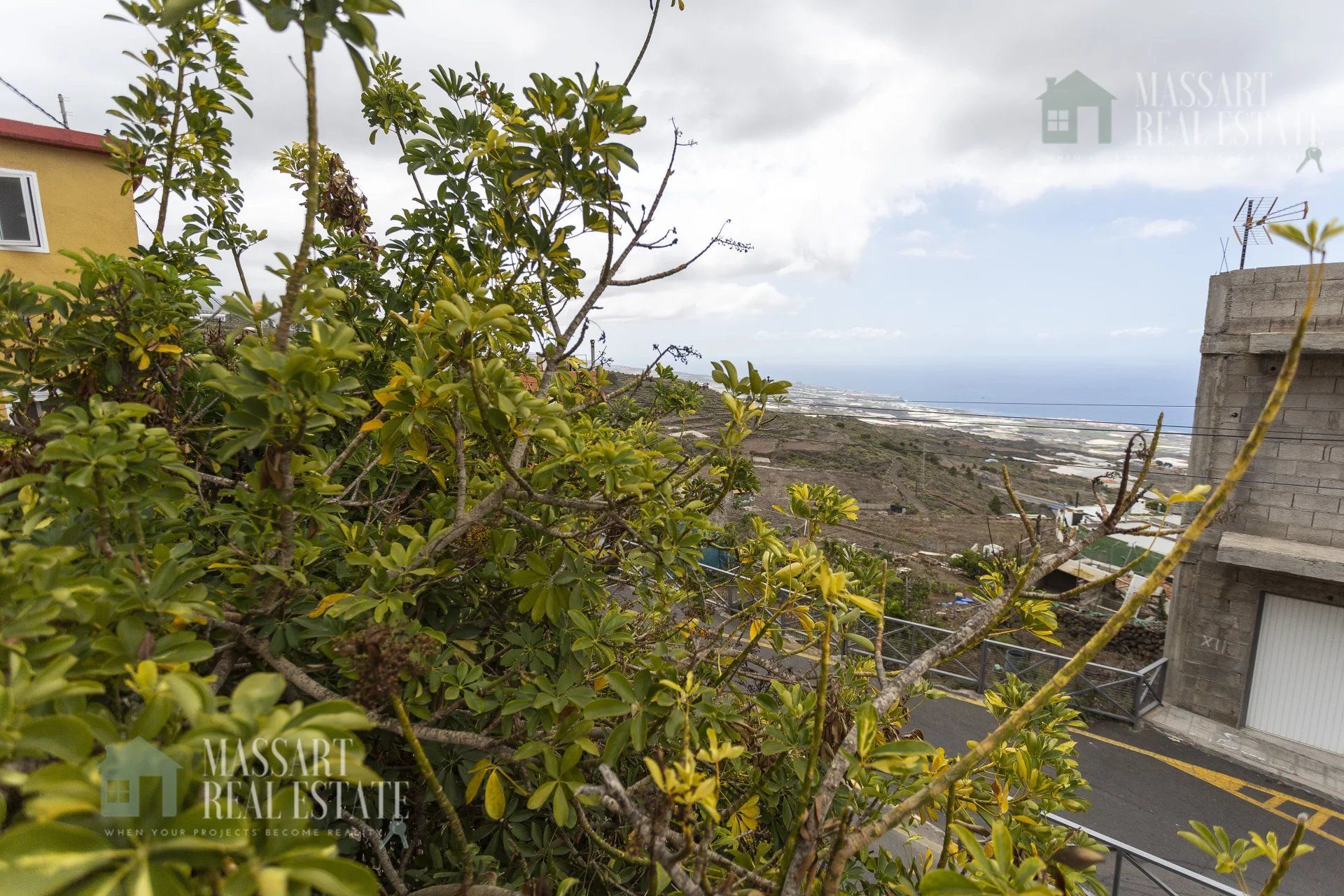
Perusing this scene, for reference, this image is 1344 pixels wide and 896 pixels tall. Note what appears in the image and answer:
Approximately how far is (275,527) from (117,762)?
1.14m

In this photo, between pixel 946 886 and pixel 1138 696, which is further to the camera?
pixel 1138 696

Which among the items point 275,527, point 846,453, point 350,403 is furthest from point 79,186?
point 846,453

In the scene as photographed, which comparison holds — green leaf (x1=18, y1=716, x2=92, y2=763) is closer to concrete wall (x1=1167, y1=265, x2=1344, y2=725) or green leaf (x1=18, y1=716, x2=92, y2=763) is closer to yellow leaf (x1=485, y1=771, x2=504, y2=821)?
yellow leaf (x1=485, y1=771, x2=504, y2=821)

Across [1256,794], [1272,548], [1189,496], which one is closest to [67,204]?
[1189,496]

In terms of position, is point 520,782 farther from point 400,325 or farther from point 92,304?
point 92,304

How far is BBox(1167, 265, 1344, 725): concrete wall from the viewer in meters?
7.39

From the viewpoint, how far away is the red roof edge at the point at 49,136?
5965mm

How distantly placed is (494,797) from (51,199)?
336 inches

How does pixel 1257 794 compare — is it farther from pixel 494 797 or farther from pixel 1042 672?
pixel 494 797

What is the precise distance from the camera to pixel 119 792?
684 millimetres

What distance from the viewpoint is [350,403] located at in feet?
4.27

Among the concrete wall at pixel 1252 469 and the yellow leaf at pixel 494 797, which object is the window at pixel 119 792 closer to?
the yellow leaf at pixel 494 797

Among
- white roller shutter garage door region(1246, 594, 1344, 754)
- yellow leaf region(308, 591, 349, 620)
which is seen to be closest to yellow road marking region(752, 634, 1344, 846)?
white roller shutter garage door region(1246, 594, 1344, 754)

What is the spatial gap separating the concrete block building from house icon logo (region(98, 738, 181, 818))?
9.65 m
